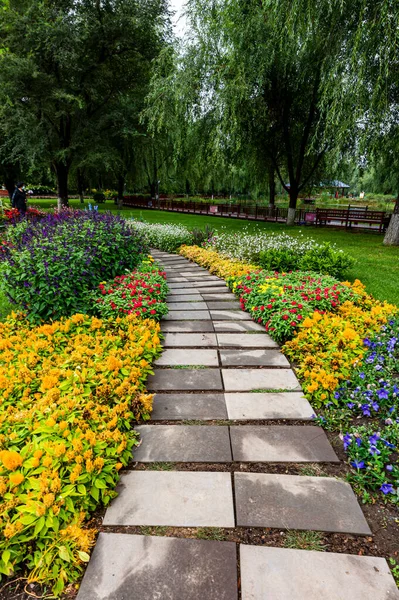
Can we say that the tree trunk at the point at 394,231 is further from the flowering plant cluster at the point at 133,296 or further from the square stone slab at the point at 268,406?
the square stone slab at the point at 268,406

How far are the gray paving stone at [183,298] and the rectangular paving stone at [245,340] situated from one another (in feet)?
4.42

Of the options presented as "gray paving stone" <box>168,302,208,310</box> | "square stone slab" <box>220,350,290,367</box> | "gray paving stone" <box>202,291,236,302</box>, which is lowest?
"square stone slab" <box>220,350,290,367</box>

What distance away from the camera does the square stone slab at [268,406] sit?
8.70 ft

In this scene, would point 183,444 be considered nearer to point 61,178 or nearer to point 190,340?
point 190,340

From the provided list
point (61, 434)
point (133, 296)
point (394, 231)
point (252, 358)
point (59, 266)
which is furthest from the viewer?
point (394, 231)

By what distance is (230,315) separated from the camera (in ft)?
15.6

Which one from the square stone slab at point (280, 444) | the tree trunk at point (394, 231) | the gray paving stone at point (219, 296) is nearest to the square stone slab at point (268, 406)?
the square stone slab at point (280, 444)

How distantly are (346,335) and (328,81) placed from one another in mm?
7403

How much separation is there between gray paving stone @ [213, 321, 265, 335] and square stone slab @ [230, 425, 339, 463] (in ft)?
6.01

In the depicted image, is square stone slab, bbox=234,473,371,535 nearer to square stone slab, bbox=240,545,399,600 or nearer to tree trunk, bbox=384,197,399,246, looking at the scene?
square stone slab, bbox=240,545,399,600

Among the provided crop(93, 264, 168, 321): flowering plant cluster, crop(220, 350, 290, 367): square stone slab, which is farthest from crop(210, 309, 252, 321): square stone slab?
crop(220, 350, 290, 367): square stone slab

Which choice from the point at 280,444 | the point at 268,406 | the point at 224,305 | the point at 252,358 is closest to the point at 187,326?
the point at 224,305

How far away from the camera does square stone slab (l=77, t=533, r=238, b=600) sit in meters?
1.47

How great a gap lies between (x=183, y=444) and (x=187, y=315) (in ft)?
8.29
